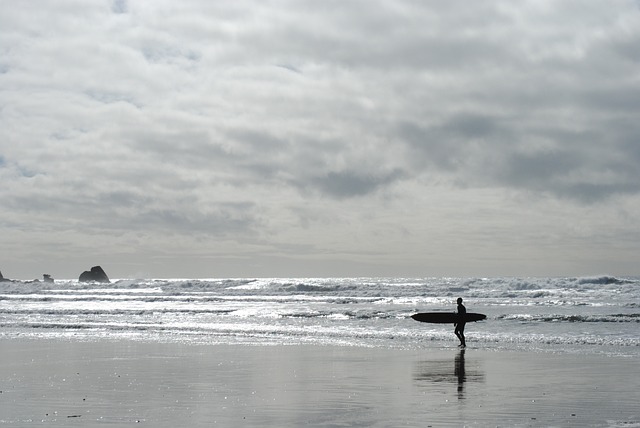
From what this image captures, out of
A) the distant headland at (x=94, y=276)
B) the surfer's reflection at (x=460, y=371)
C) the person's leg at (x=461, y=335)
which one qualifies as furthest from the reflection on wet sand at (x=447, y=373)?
the distant headland at (x=94, y=276)

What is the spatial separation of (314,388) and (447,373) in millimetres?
4338

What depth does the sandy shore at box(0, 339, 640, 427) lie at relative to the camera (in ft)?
42.7

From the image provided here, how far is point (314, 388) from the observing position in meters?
16.6

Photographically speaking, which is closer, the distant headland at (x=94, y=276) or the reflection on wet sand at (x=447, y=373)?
the reflection on wet sand at (x=447, y=373)

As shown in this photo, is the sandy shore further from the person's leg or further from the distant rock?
the distant rock

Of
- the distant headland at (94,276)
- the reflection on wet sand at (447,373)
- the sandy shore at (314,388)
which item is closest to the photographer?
the sandy shore at (314,388)

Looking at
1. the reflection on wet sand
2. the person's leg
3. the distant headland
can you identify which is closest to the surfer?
the person's leg

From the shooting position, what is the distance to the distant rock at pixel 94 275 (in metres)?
153

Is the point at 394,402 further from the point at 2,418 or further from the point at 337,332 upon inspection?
the point at 337,332

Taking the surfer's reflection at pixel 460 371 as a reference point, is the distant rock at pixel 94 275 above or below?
above

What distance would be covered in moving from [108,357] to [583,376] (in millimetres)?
14343

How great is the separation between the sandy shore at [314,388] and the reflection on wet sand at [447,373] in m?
0.03

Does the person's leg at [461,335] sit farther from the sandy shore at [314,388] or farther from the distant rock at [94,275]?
the distant rock at [94,275]

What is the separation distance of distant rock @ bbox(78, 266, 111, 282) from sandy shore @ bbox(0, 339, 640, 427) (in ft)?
437
